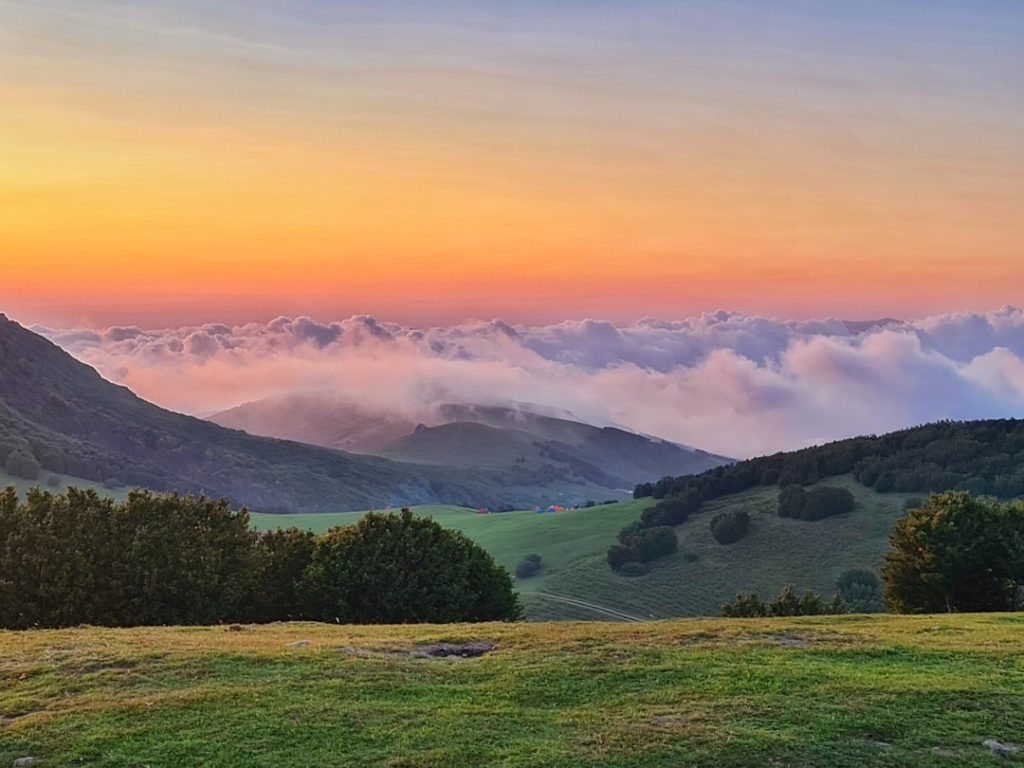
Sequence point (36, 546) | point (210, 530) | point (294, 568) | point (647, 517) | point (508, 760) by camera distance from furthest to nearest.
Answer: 1. point (647, 517)
2. point (294, 568)
3. point (210, 530)
4. point (36, 546)
5. point (508, 760)

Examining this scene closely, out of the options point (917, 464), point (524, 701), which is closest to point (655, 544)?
point (917, 464)

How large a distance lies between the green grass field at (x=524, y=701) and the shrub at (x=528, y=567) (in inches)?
5836

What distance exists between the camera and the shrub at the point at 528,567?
172 metres

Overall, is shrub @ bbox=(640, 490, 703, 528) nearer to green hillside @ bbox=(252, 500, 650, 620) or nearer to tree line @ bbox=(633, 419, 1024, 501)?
tree line @ bbox=(633, 419, 1024, 501)

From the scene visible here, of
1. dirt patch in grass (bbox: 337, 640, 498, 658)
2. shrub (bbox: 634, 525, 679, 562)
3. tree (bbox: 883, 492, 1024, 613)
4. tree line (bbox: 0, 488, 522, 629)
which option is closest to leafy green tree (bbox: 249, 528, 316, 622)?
tree line (bbox: 0, 488, 522, 629)

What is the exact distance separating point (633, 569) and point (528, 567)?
80.0 feet

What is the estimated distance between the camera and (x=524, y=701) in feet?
62.0

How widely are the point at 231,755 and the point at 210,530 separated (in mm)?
35919

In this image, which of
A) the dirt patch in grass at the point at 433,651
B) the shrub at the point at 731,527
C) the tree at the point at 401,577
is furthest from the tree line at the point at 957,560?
the shrub at the point at 731,527

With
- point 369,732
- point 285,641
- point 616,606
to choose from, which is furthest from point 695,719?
point 616,606

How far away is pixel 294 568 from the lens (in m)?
54.6

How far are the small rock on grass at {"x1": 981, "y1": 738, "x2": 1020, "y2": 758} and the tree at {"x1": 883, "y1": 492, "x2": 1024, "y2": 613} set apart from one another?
136ft

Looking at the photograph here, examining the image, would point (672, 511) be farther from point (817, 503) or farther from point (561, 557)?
point (817, 503)

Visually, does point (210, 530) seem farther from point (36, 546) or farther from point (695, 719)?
point (695, 719)
